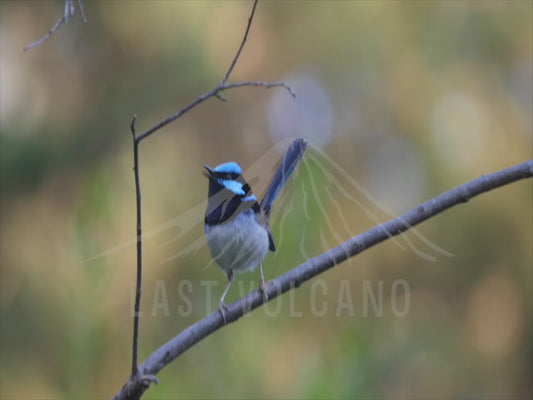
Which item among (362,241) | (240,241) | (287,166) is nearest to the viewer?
(362,241)

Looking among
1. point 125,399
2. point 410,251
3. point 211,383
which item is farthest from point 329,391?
point 410,251

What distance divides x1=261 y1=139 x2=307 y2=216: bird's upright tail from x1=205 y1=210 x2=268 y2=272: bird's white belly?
0.38ft

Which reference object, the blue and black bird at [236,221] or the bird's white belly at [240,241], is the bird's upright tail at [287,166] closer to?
the blue and black bird at [236,221]

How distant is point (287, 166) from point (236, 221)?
0.97 ft

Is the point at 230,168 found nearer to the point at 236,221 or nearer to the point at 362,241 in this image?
the point at 236,221

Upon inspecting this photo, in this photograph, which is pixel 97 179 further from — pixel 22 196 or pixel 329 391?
pixel 329 391

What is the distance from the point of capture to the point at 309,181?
2.36m

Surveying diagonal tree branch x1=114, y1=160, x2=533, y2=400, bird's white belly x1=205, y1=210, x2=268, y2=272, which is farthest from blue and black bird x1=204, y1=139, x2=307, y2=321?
diagonal tree branch x1=114, y1=160, x2=533, y2=400

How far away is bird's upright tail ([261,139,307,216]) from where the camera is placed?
2141mm

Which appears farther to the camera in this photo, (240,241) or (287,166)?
(240,241)

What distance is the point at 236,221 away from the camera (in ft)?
7.62

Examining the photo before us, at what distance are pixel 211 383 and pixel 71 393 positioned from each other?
1.69 feet

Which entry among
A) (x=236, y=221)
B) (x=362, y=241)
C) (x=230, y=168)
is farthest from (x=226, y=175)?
(x=362, y=241)

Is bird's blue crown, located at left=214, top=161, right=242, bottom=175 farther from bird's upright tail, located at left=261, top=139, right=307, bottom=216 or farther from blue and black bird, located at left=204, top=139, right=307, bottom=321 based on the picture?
bird's upright tail, located at left=261, top=139, right=307, bottom=216
